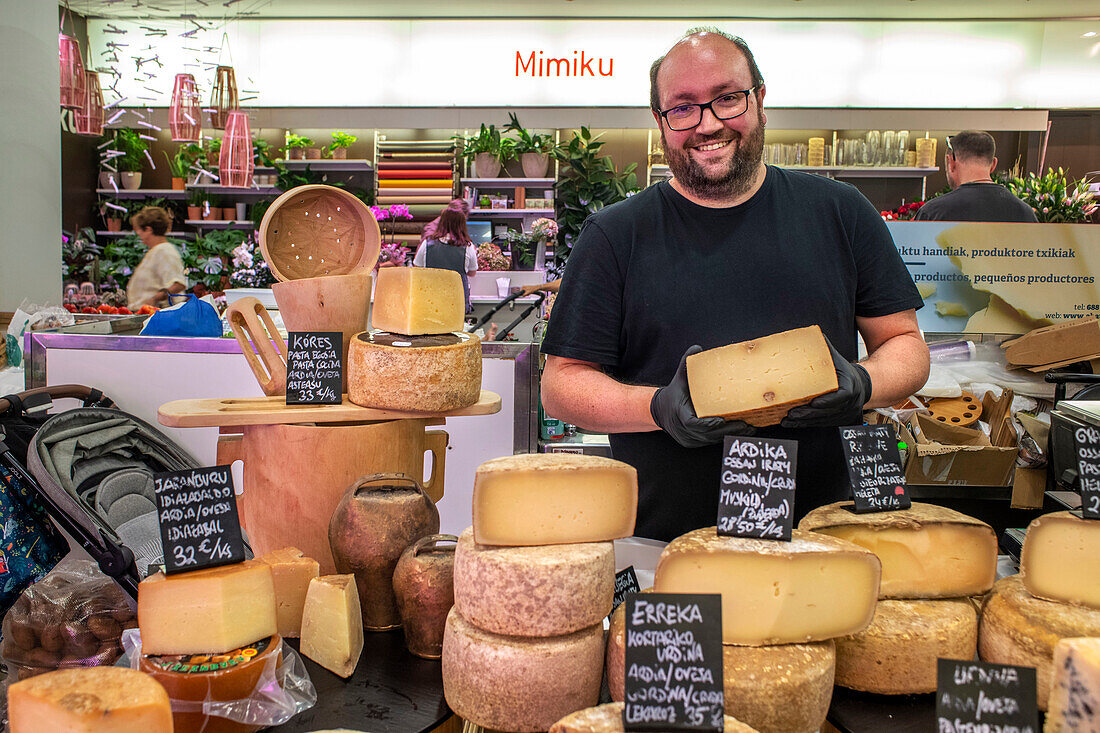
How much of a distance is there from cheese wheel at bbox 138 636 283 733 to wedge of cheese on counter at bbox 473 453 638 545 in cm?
34

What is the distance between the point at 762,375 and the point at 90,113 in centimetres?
516

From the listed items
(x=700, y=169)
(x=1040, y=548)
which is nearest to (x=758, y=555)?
(x=1040, y=548)

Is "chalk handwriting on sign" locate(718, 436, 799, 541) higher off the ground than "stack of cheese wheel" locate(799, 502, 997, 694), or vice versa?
"chalk handwriting on sign" locate(718, 436, 799, 541)

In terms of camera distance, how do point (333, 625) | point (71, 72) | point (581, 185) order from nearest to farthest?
1. point (333, 625)
2. point (71, 72)
3. point (581, 185)

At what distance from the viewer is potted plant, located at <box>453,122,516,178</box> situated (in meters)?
7.51

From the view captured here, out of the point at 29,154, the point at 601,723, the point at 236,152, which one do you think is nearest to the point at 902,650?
the point at 601,723

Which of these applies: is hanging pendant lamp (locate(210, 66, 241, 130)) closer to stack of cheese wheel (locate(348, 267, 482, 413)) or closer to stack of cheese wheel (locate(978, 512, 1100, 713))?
stack of cheese wheel (locate(348, 267, 482, 413))

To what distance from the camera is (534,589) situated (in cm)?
103

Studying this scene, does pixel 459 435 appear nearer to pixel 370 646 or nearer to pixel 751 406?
pixel 370 646

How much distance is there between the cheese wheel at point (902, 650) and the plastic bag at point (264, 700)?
0.73 metres

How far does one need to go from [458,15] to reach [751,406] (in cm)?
779

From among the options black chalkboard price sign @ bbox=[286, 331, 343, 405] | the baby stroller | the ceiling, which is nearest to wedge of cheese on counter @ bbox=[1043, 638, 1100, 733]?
black chalkboard price sign @ bbox=[286, 331, 343, 405]

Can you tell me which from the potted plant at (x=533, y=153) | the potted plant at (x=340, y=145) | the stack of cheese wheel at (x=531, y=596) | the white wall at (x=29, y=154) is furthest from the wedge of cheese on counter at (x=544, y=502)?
the potted plant at (x=340, y=145)

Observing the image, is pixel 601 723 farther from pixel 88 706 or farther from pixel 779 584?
pixel 88 706
